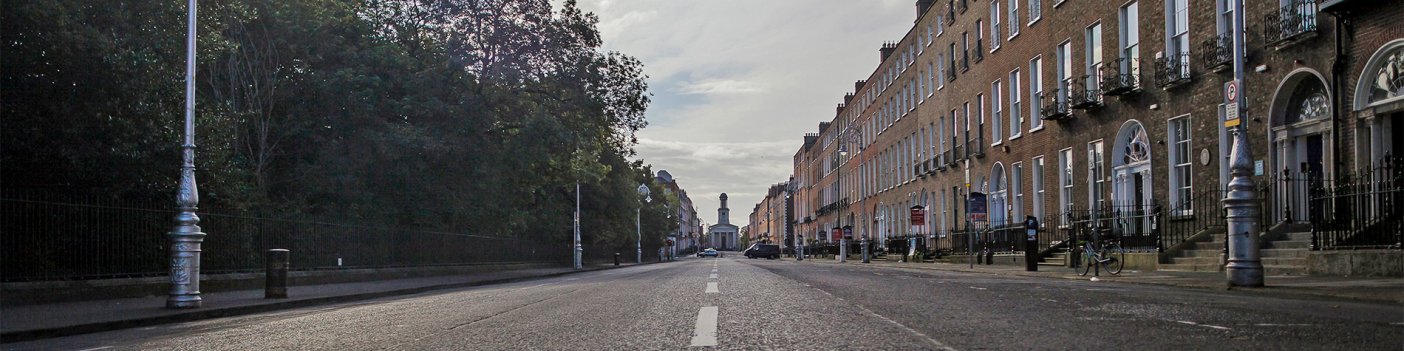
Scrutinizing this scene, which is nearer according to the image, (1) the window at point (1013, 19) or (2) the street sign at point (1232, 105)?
(2) the street sign at point (1232, 105)

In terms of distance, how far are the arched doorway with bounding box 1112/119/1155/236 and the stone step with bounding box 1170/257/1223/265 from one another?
338 cm

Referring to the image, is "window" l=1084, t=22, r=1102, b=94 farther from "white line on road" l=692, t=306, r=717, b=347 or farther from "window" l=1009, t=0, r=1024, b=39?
"white line on road" l=692, t=306, r=717, b=347

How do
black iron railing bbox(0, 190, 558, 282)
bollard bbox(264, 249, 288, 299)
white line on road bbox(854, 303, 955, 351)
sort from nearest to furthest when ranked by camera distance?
1. white line on road bbox(854, 303, 955, 351)
2. black iron railing bbox(0, 190, 558, 282)
3. bollard bbox(264, 249, 288, 299)

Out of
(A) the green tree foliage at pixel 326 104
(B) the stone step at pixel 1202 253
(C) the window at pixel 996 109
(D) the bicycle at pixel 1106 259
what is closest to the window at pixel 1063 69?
(C) the window at pixel 996 109

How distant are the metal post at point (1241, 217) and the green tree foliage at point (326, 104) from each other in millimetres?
16560

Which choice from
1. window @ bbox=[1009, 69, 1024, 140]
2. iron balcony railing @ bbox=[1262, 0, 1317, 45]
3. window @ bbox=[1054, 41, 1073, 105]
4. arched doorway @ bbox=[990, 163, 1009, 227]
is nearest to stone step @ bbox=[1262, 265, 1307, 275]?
iron balcony railing @ bbox=[1262, 0, 1317, 45]

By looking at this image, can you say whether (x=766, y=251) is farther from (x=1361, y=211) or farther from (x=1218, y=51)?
(x=1361, y=211)

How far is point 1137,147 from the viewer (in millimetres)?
26312

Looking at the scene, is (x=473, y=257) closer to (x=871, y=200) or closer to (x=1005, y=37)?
(x=1005, y=37)

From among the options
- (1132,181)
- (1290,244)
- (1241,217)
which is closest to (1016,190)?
(1132,181)

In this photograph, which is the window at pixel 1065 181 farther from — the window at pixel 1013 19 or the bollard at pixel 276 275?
the bollard at pixel 276 275

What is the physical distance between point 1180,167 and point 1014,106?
12.1 metres

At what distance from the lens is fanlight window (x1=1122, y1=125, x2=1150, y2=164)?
25.6m

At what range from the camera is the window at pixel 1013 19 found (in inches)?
1390
